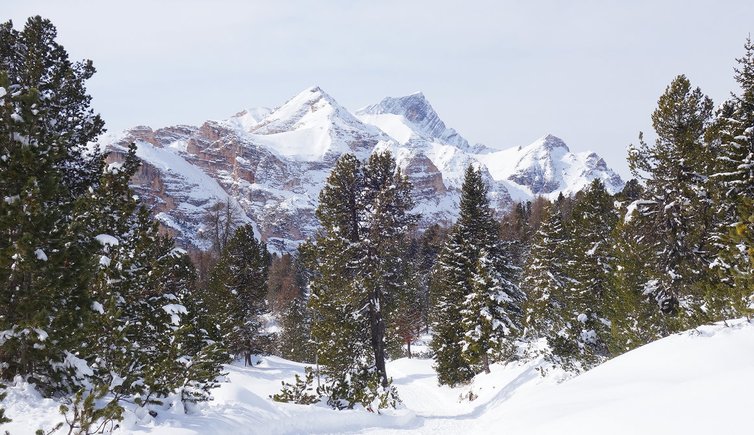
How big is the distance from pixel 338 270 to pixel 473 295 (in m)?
8.47

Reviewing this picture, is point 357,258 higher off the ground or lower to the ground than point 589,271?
higher

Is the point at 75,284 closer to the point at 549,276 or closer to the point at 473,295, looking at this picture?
the point at 473,295

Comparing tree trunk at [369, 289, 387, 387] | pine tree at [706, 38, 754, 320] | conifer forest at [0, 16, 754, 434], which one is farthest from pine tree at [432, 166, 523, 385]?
pine tree at [706, 38, 754, 320]

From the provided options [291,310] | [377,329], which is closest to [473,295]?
[377,329]

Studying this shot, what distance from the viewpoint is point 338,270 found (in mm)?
21531

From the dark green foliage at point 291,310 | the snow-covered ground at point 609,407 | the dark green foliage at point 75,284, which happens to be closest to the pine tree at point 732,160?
the snow-covered ground at point 609,407

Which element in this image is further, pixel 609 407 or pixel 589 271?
pixel 589 271

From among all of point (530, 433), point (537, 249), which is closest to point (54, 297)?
point (530, 433)

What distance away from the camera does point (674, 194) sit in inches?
684

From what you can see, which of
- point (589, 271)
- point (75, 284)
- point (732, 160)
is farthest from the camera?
point (589, 271)

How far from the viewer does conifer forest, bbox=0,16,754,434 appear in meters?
9.02

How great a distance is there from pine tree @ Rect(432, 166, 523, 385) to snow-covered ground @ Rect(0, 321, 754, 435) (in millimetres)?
9141

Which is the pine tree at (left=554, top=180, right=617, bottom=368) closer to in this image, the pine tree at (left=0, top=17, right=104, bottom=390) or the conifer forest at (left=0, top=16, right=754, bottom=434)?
the conifer forest at (left=0, top=16, right=754, bottom=434)

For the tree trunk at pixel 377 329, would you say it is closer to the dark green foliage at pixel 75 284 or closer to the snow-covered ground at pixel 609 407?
the snow-covered ground at pixel 609 407
